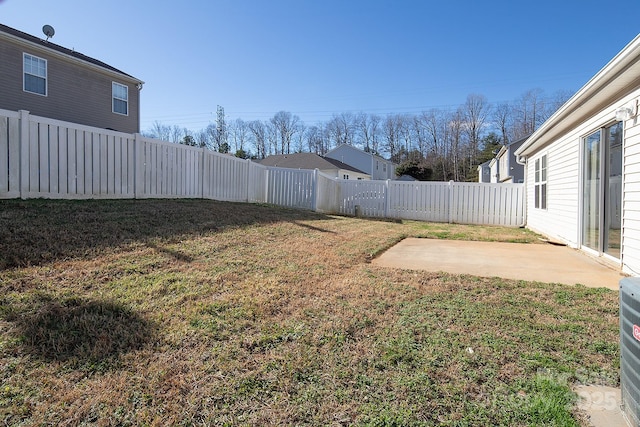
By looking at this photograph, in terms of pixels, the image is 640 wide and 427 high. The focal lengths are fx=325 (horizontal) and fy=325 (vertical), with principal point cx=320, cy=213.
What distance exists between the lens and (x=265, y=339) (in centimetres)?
222

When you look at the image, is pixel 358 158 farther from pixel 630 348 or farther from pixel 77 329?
pixel 630 348

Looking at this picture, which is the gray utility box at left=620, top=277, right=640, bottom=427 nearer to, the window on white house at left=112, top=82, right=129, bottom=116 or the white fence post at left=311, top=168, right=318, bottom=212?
the white fence post at left=311, top=168, right=318, bottom=212

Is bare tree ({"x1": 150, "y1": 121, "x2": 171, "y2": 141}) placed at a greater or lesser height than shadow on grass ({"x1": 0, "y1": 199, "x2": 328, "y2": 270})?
greater

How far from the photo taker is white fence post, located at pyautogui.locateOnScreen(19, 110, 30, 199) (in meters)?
4.55

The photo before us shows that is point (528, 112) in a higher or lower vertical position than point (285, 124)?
lower

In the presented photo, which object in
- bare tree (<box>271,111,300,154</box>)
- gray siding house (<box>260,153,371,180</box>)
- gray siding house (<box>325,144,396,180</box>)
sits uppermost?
bare tree (<box>271,111,300,154</box>)

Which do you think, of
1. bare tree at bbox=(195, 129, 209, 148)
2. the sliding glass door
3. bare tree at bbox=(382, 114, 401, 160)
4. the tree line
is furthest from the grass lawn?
bare tree at bbox=(195, 129, 209, 148)

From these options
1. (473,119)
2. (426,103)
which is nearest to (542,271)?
(426,103)

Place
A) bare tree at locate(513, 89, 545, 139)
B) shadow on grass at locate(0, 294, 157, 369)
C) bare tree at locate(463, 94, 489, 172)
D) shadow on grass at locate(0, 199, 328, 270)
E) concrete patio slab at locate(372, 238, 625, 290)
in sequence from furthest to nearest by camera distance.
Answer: bare tree at locate(463, 94, 489, 172), bare tree at locate(513, 89, 545, 139), concrete patio slab at locate(372, 238, 625, 290), shadow on grass at locate(0, 199, 328, 270), shadow on grass at locate(0, 294, 157, 369)

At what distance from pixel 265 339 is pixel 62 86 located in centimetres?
1351

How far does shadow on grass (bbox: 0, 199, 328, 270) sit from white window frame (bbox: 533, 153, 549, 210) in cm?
733

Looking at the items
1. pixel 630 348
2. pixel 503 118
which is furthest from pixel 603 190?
pixel 503 118

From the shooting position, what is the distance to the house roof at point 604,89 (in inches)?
140

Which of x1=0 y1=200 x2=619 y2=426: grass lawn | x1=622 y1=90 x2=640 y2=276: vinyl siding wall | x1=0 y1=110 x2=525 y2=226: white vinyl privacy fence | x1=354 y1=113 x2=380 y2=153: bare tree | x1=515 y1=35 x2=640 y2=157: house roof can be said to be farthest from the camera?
x1=354 y1=113 x2=380 y2=153: bare tree
